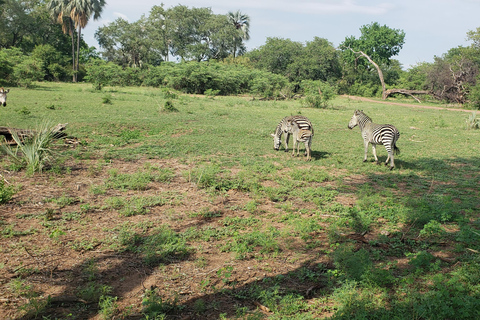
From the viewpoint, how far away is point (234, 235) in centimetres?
582

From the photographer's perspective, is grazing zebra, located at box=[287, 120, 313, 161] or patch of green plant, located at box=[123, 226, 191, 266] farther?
grazing zebra, located at box=[287, 120, 313, 161]

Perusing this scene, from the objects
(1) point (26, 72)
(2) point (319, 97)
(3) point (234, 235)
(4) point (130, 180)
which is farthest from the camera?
(1) point (26, 72)

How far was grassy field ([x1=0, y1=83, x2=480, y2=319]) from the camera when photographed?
406 cm

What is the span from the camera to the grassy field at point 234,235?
4.06 m

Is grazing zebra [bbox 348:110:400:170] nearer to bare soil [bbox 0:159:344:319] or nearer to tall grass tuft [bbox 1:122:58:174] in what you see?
bare soil [bbox 0:159:344:319]

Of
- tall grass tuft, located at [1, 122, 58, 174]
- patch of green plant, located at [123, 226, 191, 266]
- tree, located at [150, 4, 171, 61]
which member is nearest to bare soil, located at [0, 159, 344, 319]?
patch of green plant, located at [123, 226, 191, 266]

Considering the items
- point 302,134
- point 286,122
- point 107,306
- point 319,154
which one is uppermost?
point 286,122

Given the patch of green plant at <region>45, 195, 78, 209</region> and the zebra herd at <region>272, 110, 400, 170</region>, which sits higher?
the zebra herd at <region>272, 110, 400, 170</region>

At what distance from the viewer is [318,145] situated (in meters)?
13.1

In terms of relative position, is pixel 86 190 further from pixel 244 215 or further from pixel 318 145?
pixel 318 145

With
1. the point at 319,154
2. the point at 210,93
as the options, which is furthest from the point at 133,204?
the point at 210,93

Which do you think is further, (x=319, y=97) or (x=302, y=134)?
(x=319, y=97)

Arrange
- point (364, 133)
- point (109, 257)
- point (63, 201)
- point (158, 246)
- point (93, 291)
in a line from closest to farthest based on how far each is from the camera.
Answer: point (93, 291), point (109, 257), point (158, 246), point (63, 201), point (364, 133)

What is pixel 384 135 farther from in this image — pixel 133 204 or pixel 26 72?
pixel 26 72
